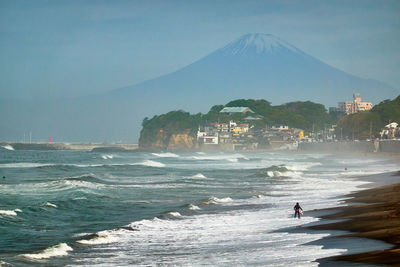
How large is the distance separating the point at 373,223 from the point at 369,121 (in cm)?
12834

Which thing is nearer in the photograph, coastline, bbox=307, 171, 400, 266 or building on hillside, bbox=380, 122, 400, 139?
coastline, bbox=307, 171, 400, 266

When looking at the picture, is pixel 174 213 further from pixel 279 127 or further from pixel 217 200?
pixel 279 127

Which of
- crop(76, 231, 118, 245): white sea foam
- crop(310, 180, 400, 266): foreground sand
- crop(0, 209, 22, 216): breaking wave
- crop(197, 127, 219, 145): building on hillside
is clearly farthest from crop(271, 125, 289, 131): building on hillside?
crop(76, 231, 118, 245): white sea foam

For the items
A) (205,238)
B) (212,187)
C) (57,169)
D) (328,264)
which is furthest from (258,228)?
(57,169)

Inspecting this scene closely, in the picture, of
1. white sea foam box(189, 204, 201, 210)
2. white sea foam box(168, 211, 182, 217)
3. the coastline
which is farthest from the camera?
white sea foam box(189, 204, 201, 210)

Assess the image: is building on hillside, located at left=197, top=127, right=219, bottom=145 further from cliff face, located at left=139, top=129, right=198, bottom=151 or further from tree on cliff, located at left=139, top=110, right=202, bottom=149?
tree on cliff, located at left=139, top=110, right=202, bottom=149

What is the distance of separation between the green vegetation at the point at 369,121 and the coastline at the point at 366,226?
114 meters

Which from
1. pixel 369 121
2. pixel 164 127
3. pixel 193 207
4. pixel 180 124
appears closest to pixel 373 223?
pixel 193 207

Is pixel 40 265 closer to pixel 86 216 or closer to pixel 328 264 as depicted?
pixel 328 264

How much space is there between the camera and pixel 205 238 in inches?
691

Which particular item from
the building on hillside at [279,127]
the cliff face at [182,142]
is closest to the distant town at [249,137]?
the building on hillside at [279,127]

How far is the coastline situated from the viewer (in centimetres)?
1213

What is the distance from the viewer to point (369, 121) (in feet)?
463

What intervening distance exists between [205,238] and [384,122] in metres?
134
